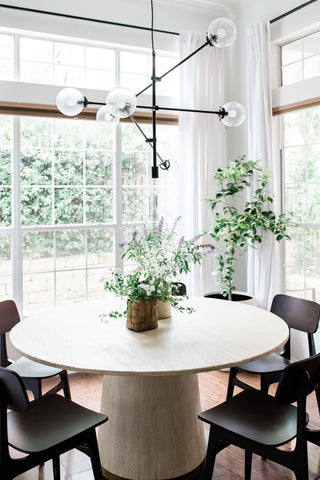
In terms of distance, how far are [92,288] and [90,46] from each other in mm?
2067

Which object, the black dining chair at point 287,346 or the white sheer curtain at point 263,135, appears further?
the white sheer curtain at point 263,135

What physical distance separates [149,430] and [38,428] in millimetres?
592

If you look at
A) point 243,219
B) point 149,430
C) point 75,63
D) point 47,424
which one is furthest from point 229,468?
point 75,63

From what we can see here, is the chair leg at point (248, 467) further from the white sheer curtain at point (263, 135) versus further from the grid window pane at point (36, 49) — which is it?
the grid window pane at point (36, 49)

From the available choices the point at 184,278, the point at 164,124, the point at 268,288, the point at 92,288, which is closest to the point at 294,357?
the point at 268,288

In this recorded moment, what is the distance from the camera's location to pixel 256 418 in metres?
2.04

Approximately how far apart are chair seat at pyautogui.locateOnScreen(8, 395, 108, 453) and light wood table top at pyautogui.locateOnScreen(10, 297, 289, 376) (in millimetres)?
287

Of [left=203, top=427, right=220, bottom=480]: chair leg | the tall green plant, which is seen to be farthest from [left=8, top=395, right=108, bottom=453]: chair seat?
the tall green plant

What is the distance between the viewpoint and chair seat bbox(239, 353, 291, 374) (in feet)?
8.68

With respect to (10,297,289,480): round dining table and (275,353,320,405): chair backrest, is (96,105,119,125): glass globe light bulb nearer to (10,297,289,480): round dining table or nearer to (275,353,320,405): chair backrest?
(10,297,289,480): round dining table

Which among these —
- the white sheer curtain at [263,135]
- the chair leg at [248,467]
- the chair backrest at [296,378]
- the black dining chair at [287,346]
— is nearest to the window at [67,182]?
the white sheer curtain at [263,135]

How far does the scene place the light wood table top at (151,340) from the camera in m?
1.91

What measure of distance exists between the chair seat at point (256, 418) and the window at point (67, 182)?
7.06 ft

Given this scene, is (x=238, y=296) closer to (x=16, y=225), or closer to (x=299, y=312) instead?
(x=299, y=312)
